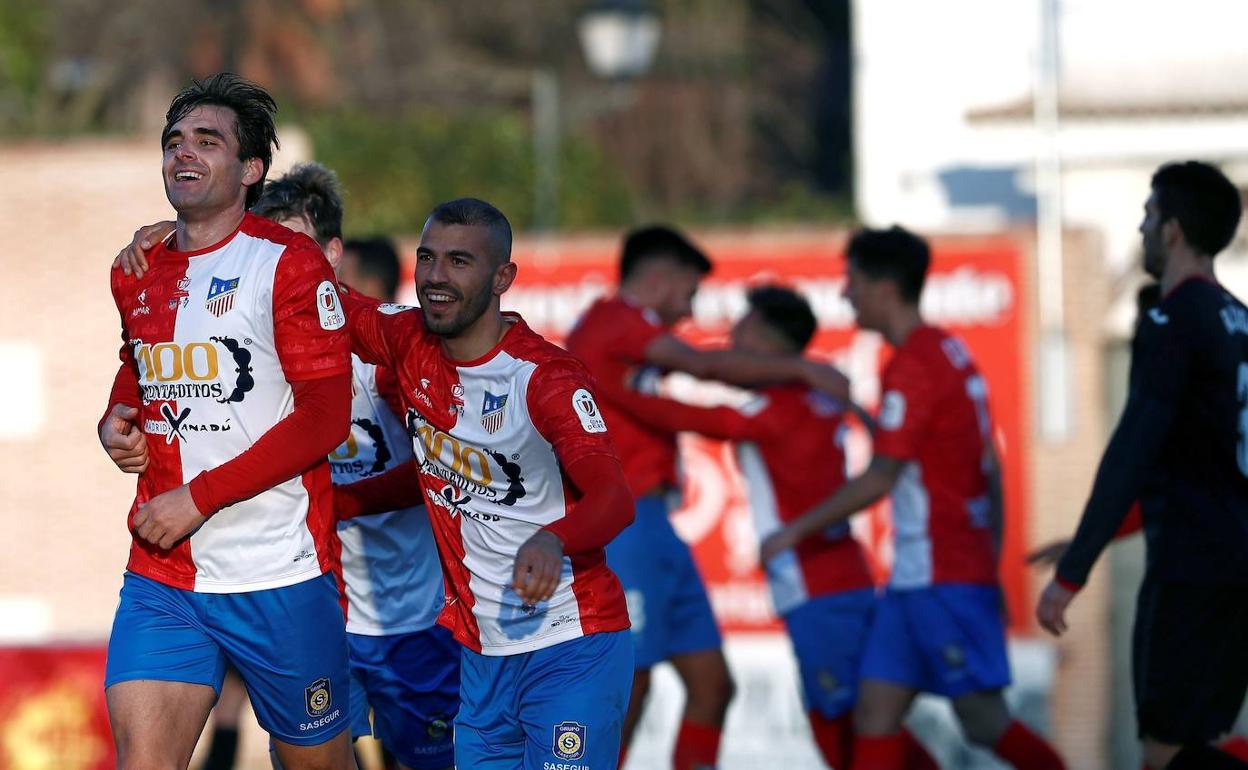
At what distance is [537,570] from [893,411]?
3.07 m

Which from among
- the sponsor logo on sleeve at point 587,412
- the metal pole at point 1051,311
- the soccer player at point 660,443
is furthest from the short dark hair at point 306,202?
the metal pole at point 1051,311

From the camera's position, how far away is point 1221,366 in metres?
5.71

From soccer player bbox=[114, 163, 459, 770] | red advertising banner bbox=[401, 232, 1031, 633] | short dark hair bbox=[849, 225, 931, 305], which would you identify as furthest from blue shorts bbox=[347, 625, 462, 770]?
red advertising banner bbox=[401, 232, 1031, 633]

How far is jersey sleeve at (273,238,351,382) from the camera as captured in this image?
4871mm

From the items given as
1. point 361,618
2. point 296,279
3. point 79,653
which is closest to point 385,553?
point 361,618

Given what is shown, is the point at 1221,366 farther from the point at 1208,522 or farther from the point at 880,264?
the point at 880,264

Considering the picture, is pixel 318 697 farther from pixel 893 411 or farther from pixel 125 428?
pixel 893 411

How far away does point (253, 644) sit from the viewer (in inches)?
196

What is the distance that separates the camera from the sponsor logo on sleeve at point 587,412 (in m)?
4.75

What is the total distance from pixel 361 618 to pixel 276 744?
2.68ft

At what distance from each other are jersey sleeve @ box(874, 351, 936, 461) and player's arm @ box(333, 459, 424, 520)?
2.20 m

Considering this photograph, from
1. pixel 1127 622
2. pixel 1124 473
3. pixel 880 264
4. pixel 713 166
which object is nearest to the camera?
pixel 1124 473

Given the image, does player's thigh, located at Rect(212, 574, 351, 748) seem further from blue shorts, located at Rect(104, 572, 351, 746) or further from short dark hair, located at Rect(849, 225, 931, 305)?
short dark hair, located at Rect(849, 225, 931, 305)

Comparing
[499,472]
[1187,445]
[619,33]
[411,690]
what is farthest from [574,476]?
[619,33]
